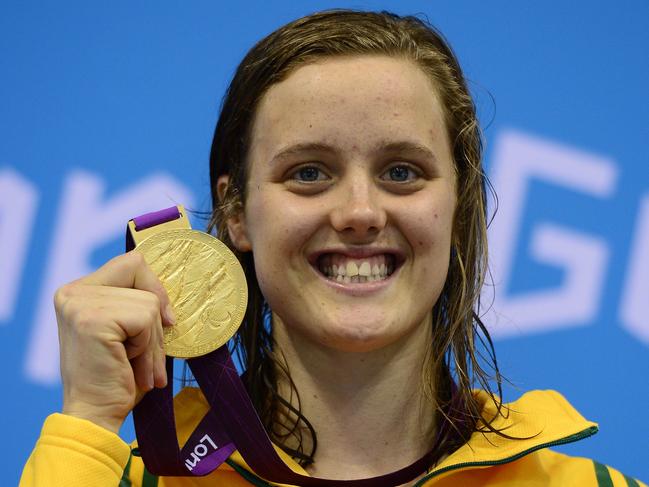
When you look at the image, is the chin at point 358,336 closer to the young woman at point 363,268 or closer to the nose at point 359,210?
the young woman at point 363,268

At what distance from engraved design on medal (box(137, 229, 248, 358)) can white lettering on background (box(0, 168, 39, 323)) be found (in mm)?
772

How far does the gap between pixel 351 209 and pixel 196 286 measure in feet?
0.71

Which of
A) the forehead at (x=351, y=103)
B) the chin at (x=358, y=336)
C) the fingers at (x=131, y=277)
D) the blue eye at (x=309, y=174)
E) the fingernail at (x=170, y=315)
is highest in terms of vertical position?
the forehead at (x=351, y=103)

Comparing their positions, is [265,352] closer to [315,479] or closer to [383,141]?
[315,479]

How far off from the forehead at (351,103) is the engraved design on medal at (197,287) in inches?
7.5

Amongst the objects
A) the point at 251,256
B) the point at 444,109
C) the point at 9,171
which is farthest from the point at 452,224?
the point at 9,171

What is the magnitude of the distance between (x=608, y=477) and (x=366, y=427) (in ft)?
1.10

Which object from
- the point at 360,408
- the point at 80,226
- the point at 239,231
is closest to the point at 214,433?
the point at 360,408

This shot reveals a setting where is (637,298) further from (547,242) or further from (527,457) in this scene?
(527,457)

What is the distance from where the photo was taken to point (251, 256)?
5.21 feet

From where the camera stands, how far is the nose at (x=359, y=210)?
135cm

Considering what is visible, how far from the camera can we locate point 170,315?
129 centimetres

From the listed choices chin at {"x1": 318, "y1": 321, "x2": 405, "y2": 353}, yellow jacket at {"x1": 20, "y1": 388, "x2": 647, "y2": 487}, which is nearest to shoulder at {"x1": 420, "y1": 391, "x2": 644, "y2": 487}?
yellow jacket at {"x1": 20, "y1": 388, "x2": 647, "y2": 487}

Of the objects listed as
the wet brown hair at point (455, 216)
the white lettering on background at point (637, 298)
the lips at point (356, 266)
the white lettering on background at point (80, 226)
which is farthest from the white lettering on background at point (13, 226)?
the white lettering on background at point (637, 298)
